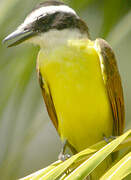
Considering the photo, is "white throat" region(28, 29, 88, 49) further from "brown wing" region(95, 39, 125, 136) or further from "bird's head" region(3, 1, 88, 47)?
"brown wing" region(95, 39, 125, 136)

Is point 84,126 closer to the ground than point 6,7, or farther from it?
closer to the ground

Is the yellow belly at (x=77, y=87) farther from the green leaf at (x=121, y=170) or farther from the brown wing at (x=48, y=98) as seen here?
the green leaf at (x=121, y=170)

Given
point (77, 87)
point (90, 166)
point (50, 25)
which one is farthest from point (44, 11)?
point (90, 166)

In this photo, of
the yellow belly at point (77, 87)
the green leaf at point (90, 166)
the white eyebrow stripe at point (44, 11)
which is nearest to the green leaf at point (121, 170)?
the green leaf at point (90, 166)

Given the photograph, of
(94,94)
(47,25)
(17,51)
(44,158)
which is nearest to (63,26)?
(47,25)

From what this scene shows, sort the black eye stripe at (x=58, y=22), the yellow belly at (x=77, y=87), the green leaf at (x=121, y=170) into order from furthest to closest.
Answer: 1. the black eye stripe at (x=58, y=22)
2. the yellow belly at (x=77, y=87)
3. the green leaf at (x=121, y=170)

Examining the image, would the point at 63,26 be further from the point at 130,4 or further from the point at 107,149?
the point at 107,149

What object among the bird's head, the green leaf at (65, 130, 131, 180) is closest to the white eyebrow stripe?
the bird's head
